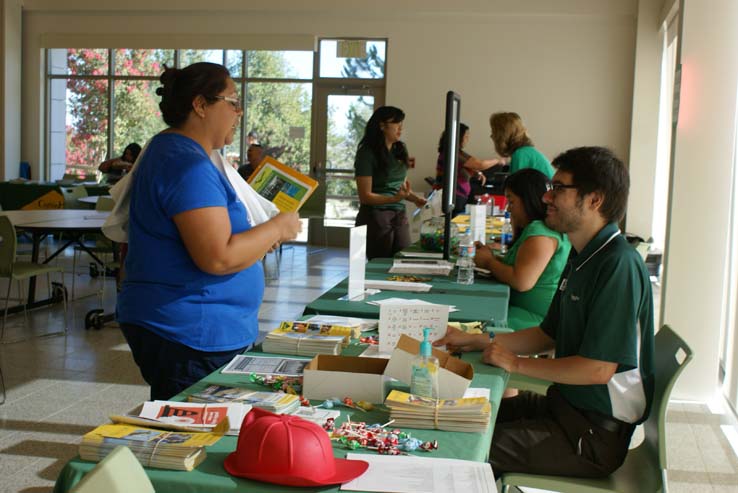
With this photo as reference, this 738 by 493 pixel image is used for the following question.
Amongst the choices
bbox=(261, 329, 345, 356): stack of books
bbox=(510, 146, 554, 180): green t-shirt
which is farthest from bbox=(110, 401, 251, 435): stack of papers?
bbox=(510, 146, 554, 180): green t-shirt

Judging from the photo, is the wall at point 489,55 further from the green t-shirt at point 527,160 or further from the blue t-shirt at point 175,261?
the blue t-shirt at point 175,261

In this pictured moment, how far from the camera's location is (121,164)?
11.0 metres

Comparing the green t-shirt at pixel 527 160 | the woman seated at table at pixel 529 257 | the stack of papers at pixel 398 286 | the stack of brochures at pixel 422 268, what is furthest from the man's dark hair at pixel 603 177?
the green t-shirt at pixel 527 160

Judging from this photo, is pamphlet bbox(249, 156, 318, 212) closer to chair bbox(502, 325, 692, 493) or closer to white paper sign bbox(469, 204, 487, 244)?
chair bbox(502, 325, 692, 493)

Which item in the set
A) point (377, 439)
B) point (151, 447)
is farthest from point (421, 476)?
point (151, 447)

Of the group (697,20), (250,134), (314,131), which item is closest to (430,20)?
(314,131)

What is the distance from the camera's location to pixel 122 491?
3.64ft

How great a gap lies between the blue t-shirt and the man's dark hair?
988 mm

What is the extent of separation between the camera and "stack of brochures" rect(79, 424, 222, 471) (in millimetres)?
1451

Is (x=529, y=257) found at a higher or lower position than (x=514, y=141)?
lower

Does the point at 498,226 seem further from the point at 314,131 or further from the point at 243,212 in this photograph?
the point at 314,131

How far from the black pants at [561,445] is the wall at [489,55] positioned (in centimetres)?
921

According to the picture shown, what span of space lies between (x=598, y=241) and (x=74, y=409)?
2958 millimetres

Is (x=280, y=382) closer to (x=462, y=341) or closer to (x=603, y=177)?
(x=462, y=341)
